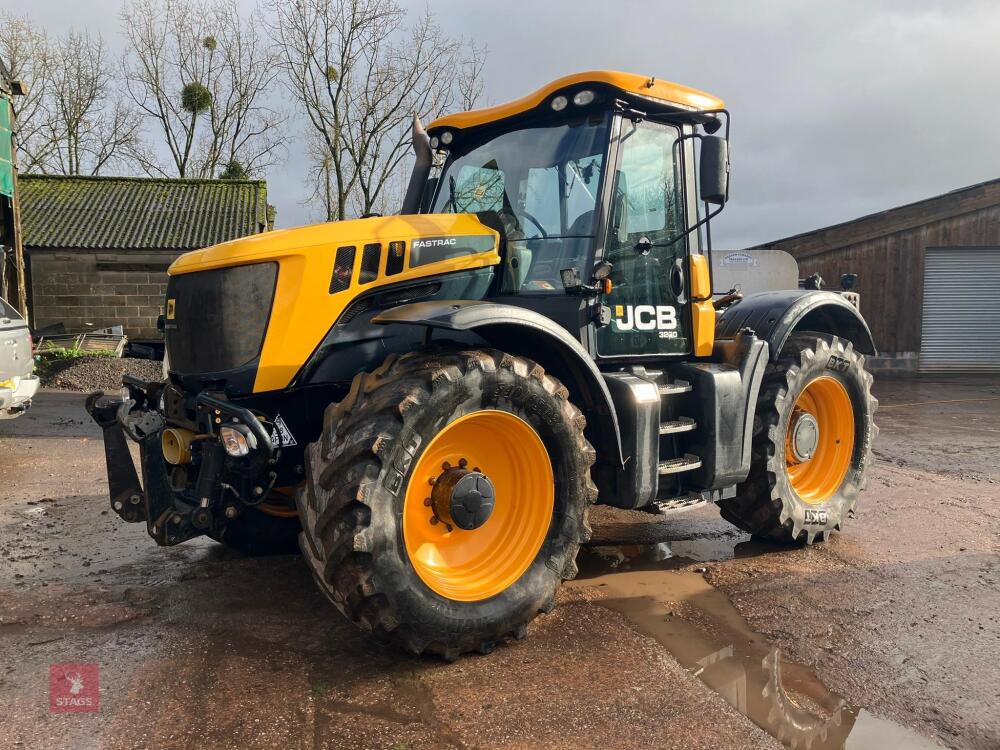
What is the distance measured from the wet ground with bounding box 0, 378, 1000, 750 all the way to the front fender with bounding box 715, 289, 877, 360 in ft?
4.63

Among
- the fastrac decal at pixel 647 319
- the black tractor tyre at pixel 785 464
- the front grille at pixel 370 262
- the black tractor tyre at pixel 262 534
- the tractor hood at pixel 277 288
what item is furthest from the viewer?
the black tractor tyre at pixel 785 464

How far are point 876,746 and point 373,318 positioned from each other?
2.63 metres

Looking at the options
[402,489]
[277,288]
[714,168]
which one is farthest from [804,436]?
[277,288]

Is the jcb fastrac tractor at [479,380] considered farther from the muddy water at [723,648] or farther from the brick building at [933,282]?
the brick building at [933,282]

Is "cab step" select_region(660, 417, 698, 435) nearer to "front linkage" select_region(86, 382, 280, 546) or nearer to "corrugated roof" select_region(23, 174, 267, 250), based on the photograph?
"front linkage" select_region(86, 382, 280, 546)

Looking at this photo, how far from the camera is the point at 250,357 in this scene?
361 centimetres

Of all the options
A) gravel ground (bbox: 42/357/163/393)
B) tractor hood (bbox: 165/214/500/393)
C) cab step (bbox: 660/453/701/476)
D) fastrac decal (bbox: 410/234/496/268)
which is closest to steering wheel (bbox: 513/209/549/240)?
fastrac decal (bbox: 410/234/496/268)

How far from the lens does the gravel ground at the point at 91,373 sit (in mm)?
14586

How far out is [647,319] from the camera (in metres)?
4.70

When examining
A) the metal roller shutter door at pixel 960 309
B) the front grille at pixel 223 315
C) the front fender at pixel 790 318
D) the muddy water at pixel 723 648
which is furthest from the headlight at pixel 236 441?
the metal roller shutter door at pixel 960 309

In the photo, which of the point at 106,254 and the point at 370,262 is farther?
the point at 106,254

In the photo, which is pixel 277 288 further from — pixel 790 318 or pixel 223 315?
pixel 790 318

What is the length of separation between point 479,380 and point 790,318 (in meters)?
2.74

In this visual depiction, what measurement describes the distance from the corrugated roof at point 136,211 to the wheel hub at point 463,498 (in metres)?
18.4
